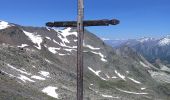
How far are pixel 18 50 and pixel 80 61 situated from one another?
142 m

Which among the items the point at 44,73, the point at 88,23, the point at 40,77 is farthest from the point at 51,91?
the point at 88,23

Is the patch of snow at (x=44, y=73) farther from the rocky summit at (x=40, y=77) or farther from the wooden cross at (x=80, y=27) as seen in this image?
the wooden cross at (x=80, y=27)

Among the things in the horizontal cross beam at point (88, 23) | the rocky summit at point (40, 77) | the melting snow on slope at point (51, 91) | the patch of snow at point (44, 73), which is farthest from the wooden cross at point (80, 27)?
the patch of snow at point (44, 73)

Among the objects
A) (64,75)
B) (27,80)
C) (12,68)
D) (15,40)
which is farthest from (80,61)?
(15,40)

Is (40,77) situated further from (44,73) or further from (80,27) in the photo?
(80,27)

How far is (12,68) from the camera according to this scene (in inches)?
5064

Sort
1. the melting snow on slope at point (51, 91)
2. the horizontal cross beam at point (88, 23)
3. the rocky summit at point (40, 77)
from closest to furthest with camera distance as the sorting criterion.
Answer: the horizontal cross beam at point (88, 23), the rocky summit at point (40, 77), the melting snow on slope at point (51, 91)

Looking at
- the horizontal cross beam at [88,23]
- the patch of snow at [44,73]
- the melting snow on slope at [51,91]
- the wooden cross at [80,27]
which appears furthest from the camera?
the patch of snow at [44,73]

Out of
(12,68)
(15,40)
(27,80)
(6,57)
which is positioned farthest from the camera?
(15,40)

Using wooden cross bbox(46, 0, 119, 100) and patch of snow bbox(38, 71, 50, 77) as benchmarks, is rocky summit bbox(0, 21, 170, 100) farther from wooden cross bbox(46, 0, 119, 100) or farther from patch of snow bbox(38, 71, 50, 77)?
wooden cross bbox(46, 0, 119, 100)

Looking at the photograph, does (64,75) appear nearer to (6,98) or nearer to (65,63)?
(65,63)

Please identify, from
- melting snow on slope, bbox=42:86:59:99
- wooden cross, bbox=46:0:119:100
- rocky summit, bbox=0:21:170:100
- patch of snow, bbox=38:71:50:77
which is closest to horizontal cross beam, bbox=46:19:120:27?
wooden cross, bbox=46:0:119:100

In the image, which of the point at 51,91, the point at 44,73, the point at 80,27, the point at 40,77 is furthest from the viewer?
the point at 44,73

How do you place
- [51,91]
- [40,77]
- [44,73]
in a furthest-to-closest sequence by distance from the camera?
[44,73]
[40,77]
[51,91]
